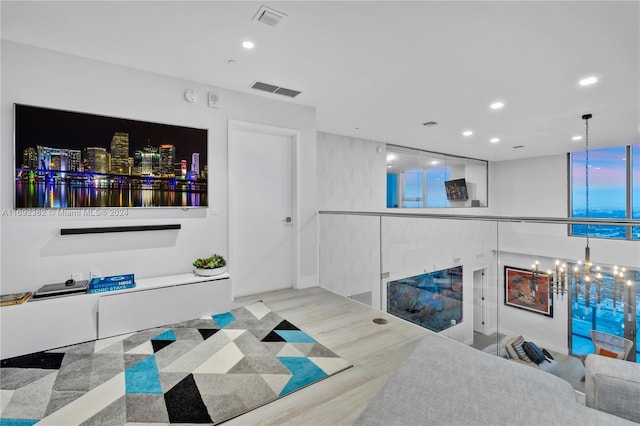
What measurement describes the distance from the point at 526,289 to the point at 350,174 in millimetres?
3965

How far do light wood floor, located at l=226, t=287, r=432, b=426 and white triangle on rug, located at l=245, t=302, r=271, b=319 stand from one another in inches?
4.4

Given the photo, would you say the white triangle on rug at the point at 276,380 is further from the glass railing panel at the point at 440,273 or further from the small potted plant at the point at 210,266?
the glass railing panel at the point at 440,273

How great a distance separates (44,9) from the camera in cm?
225

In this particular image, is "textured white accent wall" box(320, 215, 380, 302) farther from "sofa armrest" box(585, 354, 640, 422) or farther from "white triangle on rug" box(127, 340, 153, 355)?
"sofa armrest" box(585, 354, 640, 422)

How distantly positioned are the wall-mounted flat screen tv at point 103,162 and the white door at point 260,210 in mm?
500

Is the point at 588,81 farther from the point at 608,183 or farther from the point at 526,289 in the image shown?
the point at 608,183

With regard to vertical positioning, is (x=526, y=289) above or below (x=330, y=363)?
above

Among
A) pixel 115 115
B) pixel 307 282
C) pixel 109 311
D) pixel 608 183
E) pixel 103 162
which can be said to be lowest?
pixel 307 282

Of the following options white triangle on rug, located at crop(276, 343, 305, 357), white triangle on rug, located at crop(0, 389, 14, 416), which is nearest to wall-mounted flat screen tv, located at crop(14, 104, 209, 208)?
white triangle on rug, located at crop(0, 389, 14, 416)

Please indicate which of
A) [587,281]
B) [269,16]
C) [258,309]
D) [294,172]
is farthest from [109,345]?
[587,281]

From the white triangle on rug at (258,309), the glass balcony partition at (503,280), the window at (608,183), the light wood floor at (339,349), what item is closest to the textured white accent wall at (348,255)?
the glass balcony partition at (503,280)

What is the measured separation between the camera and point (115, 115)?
3041 millimetres

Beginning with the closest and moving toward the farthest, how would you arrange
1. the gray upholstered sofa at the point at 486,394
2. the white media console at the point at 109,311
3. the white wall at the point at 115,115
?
the gray upholstered sofa at the point at 486,394 < the white media console at the point at 109,311 < the white wall at the point at 115,115

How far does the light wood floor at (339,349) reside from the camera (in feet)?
5.84
